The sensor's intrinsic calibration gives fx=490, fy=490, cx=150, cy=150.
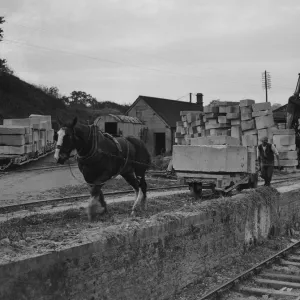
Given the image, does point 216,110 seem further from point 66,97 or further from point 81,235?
point 66,97

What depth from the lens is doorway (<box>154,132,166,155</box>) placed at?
39188 mm

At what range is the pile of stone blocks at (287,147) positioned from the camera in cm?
2573

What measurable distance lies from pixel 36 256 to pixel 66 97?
60.2 m

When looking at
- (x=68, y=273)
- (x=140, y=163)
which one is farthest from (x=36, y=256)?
(x=140, y=163)

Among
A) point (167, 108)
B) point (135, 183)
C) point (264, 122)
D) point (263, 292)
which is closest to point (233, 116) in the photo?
point (264, 122)

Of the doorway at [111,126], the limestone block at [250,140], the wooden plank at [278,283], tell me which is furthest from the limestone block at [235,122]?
the wooden plank at [278,283]

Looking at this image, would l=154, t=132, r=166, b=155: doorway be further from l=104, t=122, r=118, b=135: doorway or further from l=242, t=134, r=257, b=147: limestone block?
l=242, t=134, r=257, b=147: limestone block

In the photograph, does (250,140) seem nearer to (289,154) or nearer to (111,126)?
(289,154)

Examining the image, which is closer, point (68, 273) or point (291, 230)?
point (68, 273)

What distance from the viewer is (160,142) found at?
131ft

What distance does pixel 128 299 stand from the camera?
6238 mm

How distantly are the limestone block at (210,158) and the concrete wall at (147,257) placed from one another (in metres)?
2.15

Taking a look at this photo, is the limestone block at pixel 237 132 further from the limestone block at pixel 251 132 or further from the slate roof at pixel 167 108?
the slate roof at pixel 167 108

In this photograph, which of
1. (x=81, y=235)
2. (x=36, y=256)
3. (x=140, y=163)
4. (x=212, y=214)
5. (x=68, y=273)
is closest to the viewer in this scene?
(x=36, y=256)
